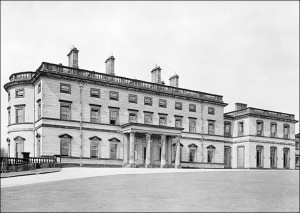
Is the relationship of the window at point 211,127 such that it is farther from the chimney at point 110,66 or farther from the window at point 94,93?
the window at point 94,93

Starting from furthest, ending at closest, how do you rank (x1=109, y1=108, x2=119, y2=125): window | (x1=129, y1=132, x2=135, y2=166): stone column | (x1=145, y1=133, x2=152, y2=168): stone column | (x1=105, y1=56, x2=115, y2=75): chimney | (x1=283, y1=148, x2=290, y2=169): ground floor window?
(x1=283, y1=148, x2=290, y2=169): ground floor window
(x1=105, y1=56, x2=115, y2=75): chimney
(x1=109, y1=108, x2=119, y2=125): window
(x1=145, y1=133, x2=152, y2=168): stone column
(x1=129, y1=132, x2=135, y2=166): stone column

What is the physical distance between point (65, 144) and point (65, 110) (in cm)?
369

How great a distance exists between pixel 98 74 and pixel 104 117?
5066mm

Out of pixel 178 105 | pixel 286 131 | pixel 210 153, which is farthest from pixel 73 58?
pixel 286 131

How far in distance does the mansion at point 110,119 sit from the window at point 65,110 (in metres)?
0.11

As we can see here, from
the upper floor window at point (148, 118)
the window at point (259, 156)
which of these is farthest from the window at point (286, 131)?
the upper floor window at point (148, 118)

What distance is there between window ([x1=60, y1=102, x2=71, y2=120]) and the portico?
6.54 m

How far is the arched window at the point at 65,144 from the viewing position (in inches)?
1416

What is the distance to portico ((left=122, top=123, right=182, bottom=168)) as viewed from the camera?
126ft

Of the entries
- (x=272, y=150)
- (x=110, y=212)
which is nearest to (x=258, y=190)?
(x=110, y=212)

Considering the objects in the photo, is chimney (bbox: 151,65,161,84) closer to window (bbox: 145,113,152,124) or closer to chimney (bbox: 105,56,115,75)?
window (bbox: 145,113,152,124)

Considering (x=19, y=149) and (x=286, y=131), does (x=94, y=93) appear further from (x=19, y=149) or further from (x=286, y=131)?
(x=286, y=131)

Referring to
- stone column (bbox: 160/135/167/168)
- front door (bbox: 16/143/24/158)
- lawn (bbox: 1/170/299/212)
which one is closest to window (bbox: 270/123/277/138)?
stone column (bbox: 160/135/167/168)

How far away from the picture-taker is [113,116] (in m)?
A: 40.1
